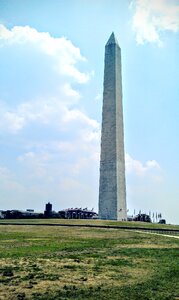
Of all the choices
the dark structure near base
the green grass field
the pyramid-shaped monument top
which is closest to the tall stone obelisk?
the pyramid-shaped monument top

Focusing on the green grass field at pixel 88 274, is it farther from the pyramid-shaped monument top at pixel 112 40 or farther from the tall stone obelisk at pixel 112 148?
the pyramid-shaped monument top at pixel 112 40

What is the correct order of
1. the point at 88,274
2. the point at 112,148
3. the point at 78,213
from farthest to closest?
the point at 78,213
the point at 112,148
the point at 88,274

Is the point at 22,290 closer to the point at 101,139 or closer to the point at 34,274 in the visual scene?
the point at 34,274

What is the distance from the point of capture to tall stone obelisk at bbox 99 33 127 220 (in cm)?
5184

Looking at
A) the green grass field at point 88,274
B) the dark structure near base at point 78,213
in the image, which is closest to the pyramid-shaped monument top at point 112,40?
the dark structure near base at point 78,213

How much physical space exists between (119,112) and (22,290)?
46769 millimetres

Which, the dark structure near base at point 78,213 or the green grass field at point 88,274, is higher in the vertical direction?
the dark structure near base at point 78,213

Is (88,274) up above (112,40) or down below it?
Result: below

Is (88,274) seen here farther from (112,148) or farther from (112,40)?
(112,40)

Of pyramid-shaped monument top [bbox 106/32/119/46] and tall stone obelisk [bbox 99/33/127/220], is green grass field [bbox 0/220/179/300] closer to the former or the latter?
tall stone obelisk [bbox 99/33/127/220]

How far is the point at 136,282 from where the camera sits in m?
10.2

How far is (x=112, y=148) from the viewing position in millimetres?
52375

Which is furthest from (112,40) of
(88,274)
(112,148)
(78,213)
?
(88,274)

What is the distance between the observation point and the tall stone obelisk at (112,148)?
2041 inches
